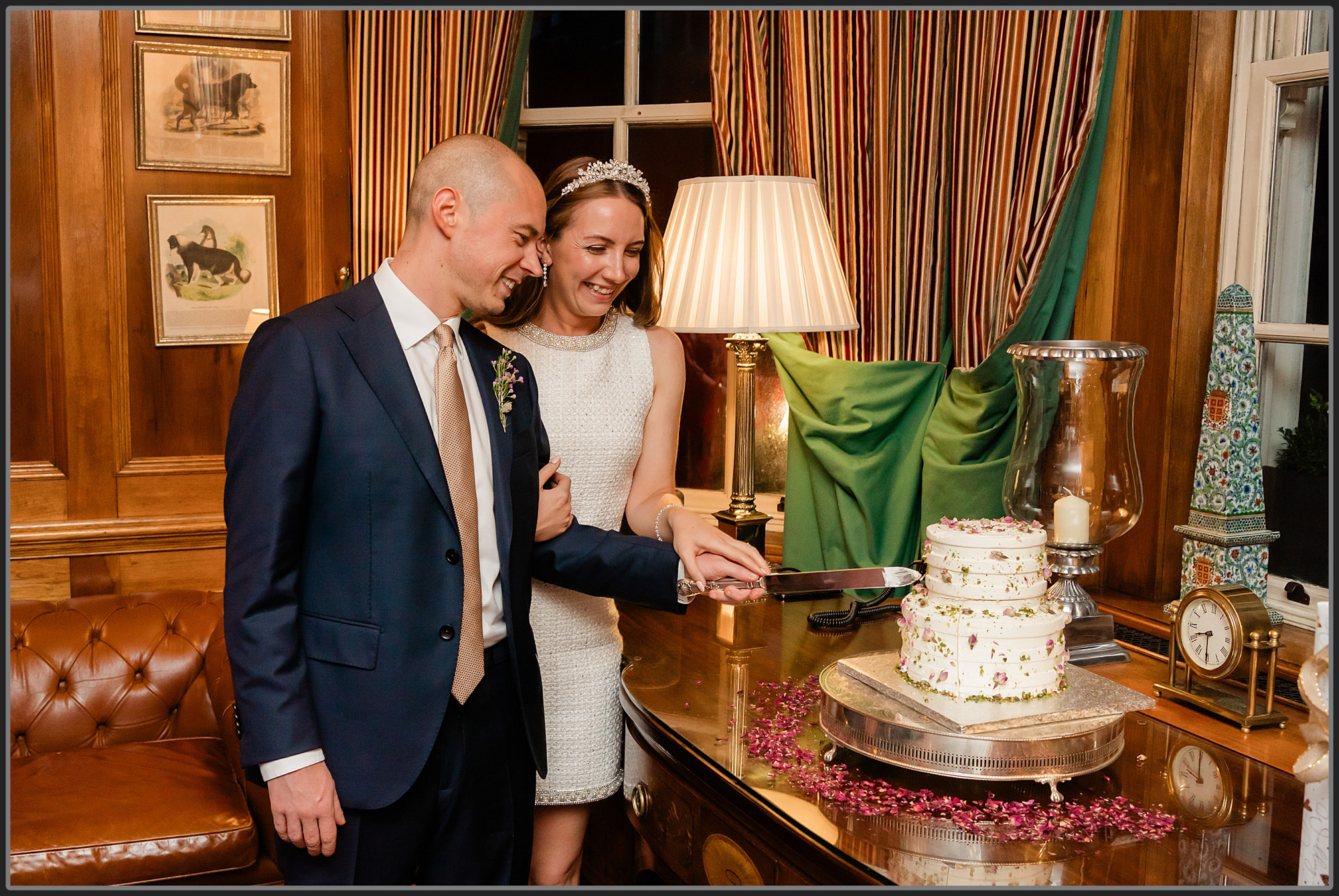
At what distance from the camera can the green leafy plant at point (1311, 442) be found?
2.45m

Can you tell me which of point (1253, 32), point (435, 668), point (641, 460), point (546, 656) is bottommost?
point (546, 656)

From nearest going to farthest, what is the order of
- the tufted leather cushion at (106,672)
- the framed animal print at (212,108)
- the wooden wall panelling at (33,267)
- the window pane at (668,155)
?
the tufted leather cushion at (106,672) < the wooden wall panelling at (33,267) < the framed animal print at (212,108) < the window pane at (668,155)

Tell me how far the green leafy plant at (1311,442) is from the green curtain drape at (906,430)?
59 centimetres

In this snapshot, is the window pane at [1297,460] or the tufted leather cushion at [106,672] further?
the tufted leather cushion at [106,672]

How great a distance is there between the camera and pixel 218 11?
12.4 feet

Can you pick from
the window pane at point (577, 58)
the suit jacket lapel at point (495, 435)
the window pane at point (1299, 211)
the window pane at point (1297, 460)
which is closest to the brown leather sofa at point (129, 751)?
the suit jacket lapel at point (495, 435)

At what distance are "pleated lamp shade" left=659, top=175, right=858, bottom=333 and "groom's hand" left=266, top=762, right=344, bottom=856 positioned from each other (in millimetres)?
1609

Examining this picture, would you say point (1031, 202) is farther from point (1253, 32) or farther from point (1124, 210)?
point (1253, 32)

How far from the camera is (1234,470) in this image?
2297 mm

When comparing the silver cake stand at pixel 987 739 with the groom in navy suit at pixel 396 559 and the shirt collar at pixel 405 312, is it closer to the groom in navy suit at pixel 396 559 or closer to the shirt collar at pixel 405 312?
the groom in navy suit at pixel 396 559

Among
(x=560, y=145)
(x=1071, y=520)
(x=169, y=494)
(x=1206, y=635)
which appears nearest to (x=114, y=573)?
(x=169, y=494)

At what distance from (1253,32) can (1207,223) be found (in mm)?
451

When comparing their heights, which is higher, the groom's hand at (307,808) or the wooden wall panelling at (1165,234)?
the wooden wall panelling at (1165,234)

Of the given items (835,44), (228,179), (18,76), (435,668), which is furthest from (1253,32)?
(18,76)
